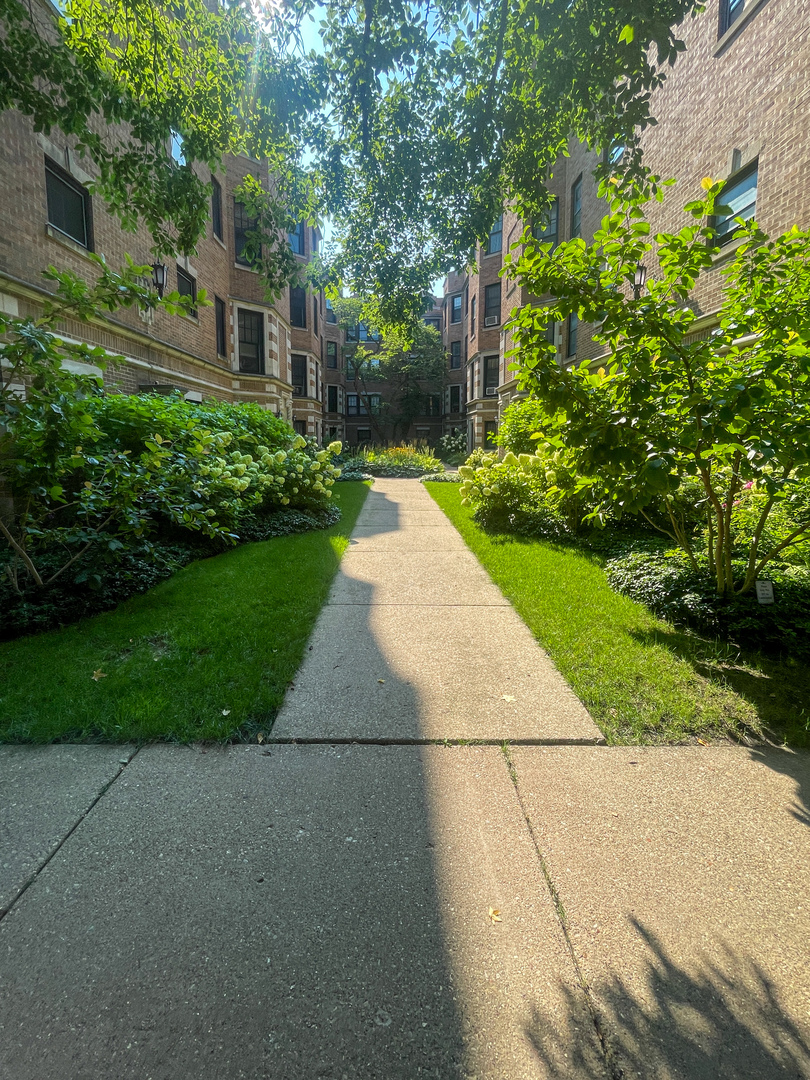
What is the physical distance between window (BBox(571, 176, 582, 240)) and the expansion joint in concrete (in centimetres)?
2005

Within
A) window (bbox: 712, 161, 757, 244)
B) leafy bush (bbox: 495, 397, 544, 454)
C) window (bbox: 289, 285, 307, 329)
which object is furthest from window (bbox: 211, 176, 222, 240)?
window (bbox: 712, 161, 757, 244)

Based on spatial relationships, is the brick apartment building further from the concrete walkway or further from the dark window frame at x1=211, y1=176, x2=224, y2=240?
the concrete walkway

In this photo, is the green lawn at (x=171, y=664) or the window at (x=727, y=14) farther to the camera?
the window at (x=727, y=14)

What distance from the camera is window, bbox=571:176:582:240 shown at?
17.6 m

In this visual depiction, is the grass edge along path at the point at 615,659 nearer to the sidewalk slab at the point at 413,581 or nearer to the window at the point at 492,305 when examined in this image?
the sidewalk slab at the point at 413,581

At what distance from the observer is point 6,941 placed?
176 centimetres

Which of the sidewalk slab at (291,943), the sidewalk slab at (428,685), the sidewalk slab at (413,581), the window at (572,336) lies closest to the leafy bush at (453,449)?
the window at (572,336)

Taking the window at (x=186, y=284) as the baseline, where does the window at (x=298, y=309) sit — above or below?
above

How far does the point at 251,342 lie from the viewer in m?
20.0

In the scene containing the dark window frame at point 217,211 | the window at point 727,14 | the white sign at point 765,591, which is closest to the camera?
the white sign at point 765,591

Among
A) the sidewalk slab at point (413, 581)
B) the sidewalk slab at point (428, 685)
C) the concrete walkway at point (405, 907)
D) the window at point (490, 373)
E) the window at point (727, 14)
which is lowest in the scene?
the concrete walkway at point (405, 907)

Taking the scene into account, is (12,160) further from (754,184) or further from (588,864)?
(754,184)

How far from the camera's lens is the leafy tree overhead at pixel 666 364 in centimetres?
338

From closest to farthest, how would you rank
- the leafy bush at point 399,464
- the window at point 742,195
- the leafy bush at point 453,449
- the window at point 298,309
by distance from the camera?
the window at point 742,195
the leafy bush at point 399,464
the window at point 298,309
the leafy bush at point 453,449
